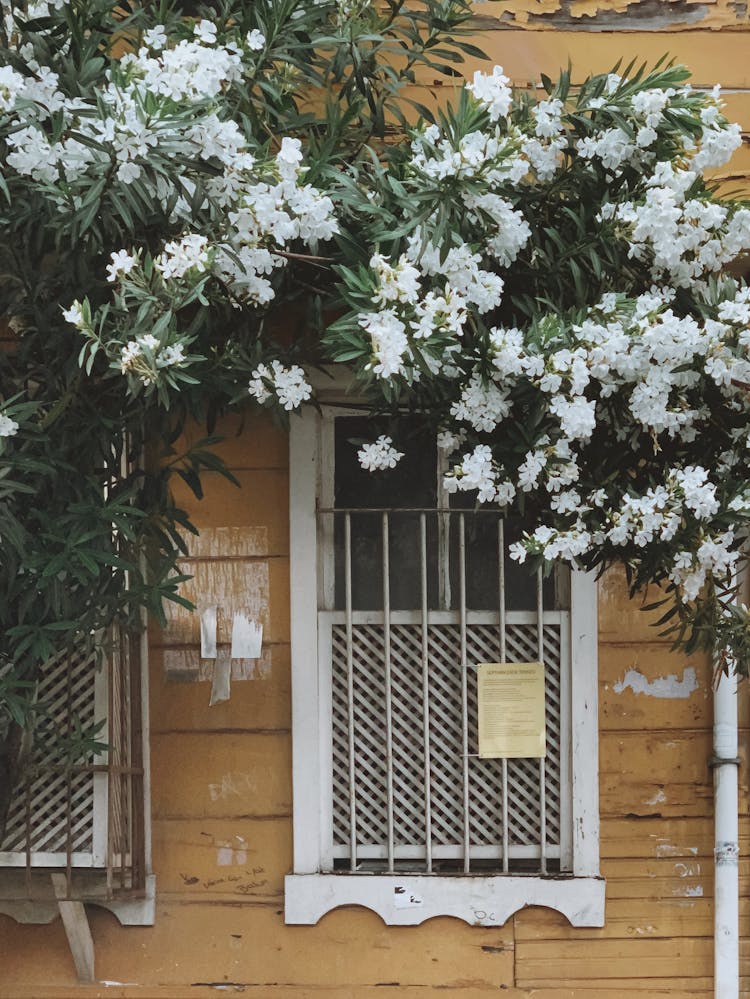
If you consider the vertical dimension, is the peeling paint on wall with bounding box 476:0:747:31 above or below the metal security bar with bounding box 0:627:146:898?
above

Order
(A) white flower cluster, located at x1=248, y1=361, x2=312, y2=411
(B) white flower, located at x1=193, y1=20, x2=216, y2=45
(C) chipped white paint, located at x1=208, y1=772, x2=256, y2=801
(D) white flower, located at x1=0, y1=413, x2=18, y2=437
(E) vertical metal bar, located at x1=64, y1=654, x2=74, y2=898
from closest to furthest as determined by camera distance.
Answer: (B) white flower, located at x1=193, y1=20, x2=216, y2=45 < (D) white flower, located at x1=0, y1=413, x2=18, y2=437 < (A) white flower cluster, located at x1=248, y1=361, x2=312, y2=411 < (E) vertical metal bar, located at x1=64, y1=654, x2=74, y2=898 < (C) chipped white paint, located at x1=208, y1=772, x2=256, y2=801

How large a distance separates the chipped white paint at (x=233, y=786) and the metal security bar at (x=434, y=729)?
28 centimetres

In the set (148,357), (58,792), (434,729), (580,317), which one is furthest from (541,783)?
(148,357)

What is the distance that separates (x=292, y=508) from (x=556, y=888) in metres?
1.56

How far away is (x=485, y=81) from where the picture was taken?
8.82ft

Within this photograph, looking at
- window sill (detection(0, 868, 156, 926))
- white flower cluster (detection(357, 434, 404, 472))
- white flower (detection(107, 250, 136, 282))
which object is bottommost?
window sill (detection(0, 868, 156, 926))

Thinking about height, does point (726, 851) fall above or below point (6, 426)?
→ below

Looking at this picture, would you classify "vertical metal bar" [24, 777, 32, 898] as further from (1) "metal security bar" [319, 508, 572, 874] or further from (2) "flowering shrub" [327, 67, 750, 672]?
(2) "flowering shrub" [327, 67, 750, 672]

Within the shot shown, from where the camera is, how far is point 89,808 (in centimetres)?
382

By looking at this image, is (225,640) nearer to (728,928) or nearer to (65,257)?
(65,257)

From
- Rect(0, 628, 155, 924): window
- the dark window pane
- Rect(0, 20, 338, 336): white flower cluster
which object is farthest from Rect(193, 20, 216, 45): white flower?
Rect(0, 628, 155, 924): window

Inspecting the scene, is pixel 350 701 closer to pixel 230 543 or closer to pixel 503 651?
pixel 503 651

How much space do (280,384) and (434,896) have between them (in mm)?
1875

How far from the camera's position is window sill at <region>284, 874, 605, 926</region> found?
3.81 meters
